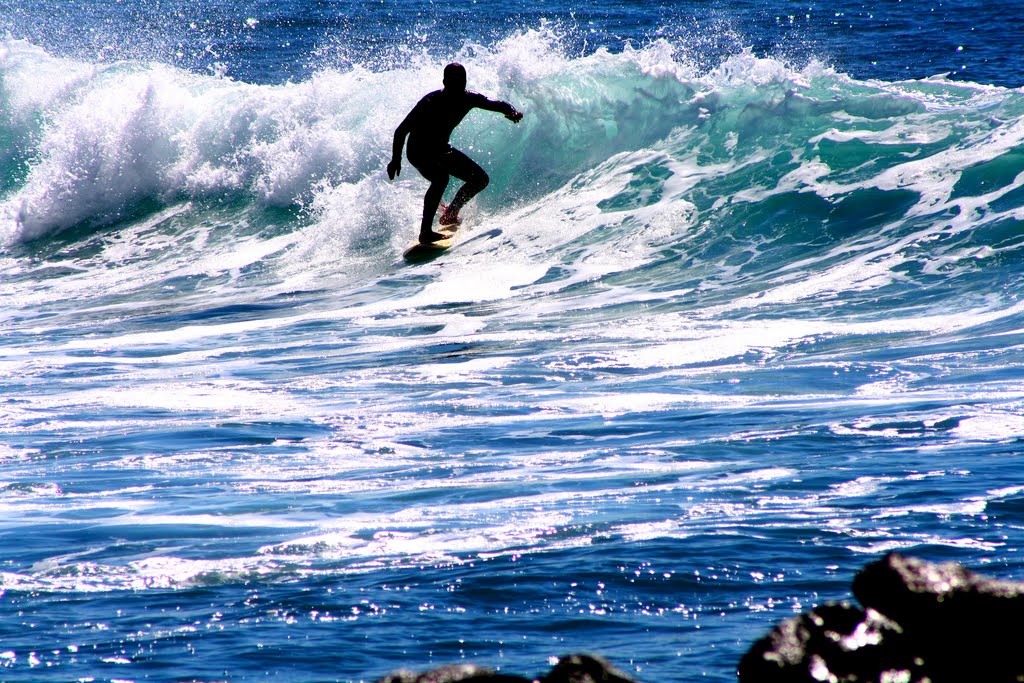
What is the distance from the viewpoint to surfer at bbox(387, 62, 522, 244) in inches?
385

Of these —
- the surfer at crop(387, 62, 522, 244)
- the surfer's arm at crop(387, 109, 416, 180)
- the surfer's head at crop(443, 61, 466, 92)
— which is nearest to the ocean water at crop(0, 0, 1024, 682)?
the surfer at crop(387, 62, 522, 244)

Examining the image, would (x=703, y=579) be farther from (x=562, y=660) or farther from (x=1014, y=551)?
(x=562, y=660)

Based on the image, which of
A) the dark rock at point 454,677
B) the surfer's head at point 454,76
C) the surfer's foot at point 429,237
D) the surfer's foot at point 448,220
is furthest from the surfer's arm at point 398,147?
the dark rock at point 454,677

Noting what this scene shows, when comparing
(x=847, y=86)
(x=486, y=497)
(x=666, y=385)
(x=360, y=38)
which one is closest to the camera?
(x=486, y=497)

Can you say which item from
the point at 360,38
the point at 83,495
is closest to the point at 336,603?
the point at 83,495

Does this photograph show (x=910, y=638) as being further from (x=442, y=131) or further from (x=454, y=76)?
(x=442, y=131)

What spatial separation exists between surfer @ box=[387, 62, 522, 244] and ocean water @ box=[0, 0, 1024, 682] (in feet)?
2.66

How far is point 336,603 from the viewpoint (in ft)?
10.5

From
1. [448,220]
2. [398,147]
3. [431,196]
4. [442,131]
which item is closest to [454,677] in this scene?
[398,147]

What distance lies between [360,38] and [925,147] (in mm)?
15796

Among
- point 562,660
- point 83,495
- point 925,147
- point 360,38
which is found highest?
point 360,38

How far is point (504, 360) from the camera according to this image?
721 cm

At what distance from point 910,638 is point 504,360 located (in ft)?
18.0

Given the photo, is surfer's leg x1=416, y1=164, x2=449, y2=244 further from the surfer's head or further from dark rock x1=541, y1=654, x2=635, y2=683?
dark rock x1=541, y1=654, x2=635, y2=683
